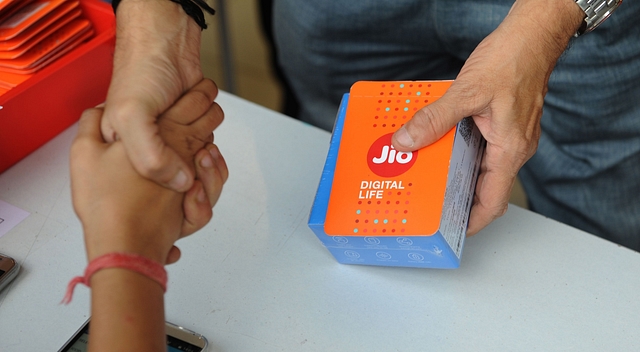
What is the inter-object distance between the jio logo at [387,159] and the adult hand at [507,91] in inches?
2.8

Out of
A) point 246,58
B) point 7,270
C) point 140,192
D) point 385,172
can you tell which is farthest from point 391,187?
point 246,58

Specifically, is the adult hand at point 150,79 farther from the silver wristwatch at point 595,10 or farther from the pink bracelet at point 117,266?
the silver wristwatch at point 595,10

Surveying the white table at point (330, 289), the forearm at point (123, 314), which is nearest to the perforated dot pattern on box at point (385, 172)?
the white table at point (330, 289)

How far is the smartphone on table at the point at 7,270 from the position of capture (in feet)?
2.47

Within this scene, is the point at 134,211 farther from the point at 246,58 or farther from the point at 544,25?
the point at 246,58

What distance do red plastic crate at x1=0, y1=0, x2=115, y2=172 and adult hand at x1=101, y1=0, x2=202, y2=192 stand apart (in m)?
0.18

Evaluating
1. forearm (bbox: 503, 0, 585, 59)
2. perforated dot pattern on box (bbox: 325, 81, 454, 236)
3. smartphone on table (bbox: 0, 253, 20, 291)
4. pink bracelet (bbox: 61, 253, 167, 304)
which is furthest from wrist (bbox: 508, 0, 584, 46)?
smartphone on table (bbox: 0, 253, 20, 291)

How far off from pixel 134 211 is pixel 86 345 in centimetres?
19

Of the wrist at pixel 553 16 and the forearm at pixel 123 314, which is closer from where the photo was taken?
the forearm at pixel 123 314

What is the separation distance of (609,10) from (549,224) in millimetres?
301

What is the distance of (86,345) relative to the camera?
0.67 m

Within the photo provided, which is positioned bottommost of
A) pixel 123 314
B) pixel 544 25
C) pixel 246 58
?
pixel 246 58

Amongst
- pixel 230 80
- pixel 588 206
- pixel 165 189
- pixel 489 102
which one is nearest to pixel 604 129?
pixel 588 206

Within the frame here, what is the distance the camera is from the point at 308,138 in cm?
92
